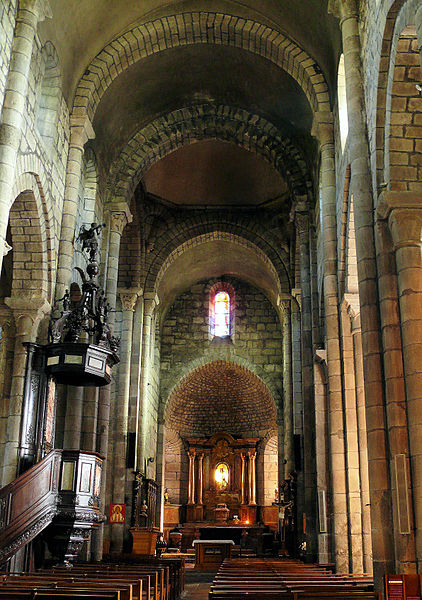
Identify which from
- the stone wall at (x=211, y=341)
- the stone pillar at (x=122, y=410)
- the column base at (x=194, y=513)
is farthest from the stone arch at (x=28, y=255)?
the column base at (x=194, y=513)

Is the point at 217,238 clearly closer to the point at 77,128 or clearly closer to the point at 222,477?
the point at 77,128

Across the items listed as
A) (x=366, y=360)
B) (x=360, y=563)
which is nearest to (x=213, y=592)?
(x=366, y=360)

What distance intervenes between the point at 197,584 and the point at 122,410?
6.80m

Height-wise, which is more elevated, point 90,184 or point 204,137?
point 204,137

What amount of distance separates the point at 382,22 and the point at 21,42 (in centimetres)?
607

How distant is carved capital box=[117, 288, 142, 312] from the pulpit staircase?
37.2 ft

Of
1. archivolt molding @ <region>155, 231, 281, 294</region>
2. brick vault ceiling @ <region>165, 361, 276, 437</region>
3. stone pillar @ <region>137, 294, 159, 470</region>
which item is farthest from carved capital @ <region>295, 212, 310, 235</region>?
brick vault ceiling @ <region>165, 361, 276, 437</region>

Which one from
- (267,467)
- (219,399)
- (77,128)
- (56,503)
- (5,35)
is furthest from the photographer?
(219,399)

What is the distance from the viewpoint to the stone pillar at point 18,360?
40.1 ft

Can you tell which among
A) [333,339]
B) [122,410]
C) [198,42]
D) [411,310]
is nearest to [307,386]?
[333,339]

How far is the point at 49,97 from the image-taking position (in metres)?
14.4

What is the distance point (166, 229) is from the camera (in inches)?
1038

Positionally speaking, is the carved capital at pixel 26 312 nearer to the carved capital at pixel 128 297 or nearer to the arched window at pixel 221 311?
the carved capital at pixel 128 297

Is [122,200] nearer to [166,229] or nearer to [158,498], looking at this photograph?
[166,229]
